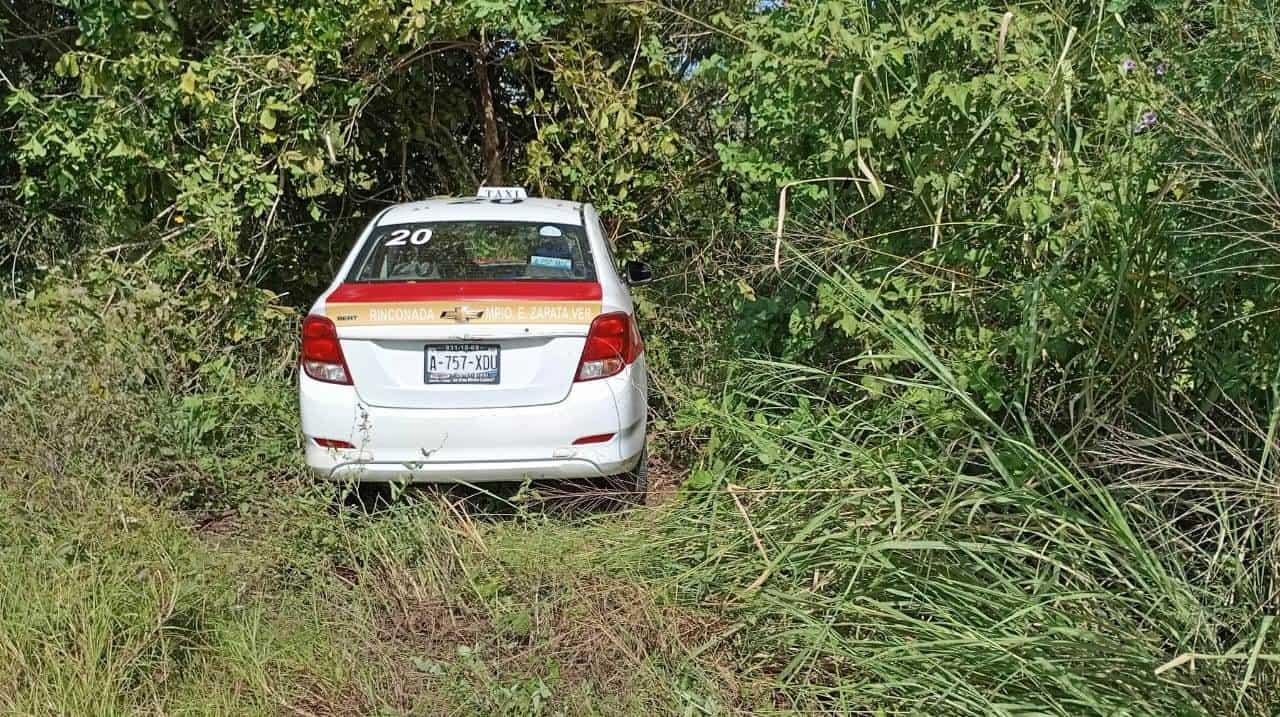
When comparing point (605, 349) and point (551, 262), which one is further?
point (551, 262)

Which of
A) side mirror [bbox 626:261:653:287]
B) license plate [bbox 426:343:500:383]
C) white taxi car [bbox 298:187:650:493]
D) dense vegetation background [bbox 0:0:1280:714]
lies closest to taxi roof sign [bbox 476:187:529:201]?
side mirror [bbox 626:261:653:287]

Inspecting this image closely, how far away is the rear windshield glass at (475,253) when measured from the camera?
4.67m

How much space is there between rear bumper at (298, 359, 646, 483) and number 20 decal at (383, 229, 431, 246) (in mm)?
979

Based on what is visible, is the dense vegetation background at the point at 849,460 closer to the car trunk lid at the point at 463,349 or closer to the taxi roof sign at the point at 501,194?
the car trunk lid at the point at 463,349

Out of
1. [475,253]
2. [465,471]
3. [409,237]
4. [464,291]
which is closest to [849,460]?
[465,471]

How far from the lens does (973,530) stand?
9.49 feet

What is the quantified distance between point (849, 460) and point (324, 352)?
2.22m

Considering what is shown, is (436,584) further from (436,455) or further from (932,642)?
(932,642)

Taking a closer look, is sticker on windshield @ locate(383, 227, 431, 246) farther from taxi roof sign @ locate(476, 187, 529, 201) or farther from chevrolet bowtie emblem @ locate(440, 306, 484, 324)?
chevrolet bowtie emblem @ locate(440, 306, 484, 324)

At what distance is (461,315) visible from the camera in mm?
4035

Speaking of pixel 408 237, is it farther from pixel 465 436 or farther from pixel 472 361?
pixel 465 436

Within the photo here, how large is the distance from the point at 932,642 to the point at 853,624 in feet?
0.85

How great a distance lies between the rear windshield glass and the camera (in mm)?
4667

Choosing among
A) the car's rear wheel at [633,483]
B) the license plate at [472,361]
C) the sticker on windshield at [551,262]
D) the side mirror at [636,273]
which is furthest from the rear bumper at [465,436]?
the side mirror at [636,273]
